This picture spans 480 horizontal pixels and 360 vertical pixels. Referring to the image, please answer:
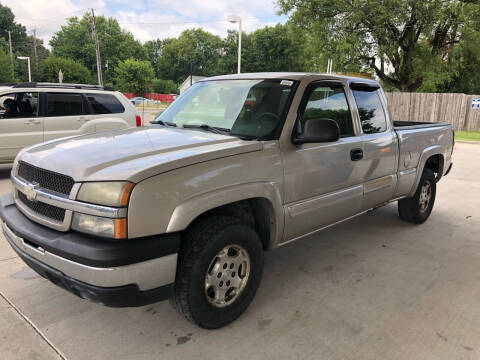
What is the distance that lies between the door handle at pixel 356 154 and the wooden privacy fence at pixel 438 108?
19.2 m

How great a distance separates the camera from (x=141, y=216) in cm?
221

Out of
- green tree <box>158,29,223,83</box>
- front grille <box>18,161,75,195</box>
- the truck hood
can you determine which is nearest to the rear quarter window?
the truck hood

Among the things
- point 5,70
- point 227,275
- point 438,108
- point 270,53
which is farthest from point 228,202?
point 270,53

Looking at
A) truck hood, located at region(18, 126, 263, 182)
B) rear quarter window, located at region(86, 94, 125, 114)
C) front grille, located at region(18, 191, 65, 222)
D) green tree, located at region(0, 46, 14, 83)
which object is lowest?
front grille, located at region(18, 191, 65, 222)

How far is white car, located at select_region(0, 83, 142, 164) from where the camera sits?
736 cm

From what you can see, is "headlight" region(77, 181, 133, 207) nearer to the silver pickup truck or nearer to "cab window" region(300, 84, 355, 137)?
the silver pickup truck

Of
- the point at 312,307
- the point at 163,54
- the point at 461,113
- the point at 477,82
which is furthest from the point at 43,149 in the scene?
the point at 163,54

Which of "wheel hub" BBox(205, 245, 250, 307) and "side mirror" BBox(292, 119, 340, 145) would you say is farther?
"side mirror" BBox(292, 119, 340, 145)

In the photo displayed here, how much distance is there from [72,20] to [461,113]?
8171cm

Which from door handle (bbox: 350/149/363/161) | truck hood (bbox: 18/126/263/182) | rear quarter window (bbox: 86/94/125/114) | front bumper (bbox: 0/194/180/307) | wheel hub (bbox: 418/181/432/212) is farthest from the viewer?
rear quarter window (bbox: 86/94/125/114)

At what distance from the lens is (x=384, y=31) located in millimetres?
22141

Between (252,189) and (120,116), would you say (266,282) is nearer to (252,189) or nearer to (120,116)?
(252,189)

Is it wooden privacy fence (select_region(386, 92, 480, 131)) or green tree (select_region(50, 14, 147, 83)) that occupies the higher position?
green tree (select_region(50, 14, 147, 83))

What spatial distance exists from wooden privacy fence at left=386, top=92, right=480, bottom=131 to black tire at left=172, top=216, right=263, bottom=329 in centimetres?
2073
